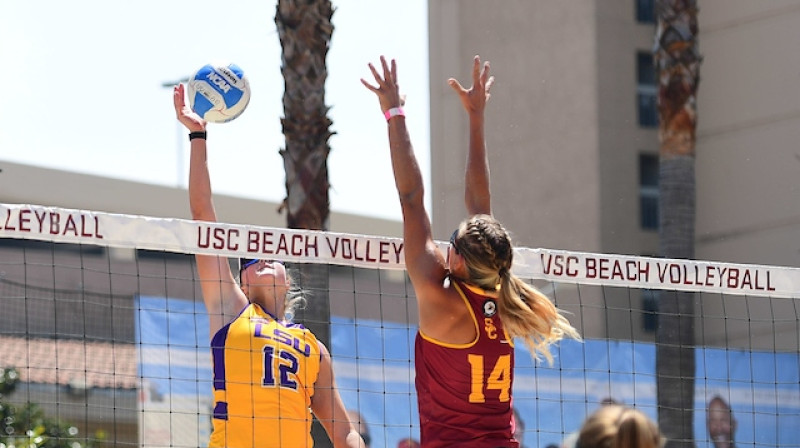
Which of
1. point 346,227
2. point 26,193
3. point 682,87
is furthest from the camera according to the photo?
point 346,227

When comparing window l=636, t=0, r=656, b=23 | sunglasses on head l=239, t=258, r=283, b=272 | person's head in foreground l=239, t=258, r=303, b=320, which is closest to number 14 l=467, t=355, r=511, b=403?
person's head in foreground l=239, t=258, r=303, b=320

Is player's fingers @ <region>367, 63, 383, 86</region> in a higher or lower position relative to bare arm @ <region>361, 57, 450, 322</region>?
higher

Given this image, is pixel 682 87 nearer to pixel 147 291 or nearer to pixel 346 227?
pixel 147 291

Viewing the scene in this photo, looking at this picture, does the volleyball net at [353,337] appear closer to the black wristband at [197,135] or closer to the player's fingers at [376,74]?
the black wristband at [197,135]

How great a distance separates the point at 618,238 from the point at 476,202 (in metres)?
21.6

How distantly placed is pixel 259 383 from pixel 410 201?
1.35m

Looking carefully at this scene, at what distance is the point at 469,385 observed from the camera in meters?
5.45

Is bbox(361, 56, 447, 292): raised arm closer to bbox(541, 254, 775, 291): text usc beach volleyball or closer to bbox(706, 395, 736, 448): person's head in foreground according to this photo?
bbox(541, 254, 775, 291): text usc beach volleyball

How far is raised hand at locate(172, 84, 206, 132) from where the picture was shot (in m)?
6.93

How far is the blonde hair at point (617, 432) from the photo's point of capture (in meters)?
4.00

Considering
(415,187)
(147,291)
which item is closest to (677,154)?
(415,187)

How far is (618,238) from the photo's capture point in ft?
90.1

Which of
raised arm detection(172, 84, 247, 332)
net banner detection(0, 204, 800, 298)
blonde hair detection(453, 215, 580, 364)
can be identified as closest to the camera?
blonde hair detection(453, 215, 580, 364)

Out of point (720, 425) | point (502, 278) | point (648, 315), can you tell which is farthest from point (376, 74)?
point (648, 315)
